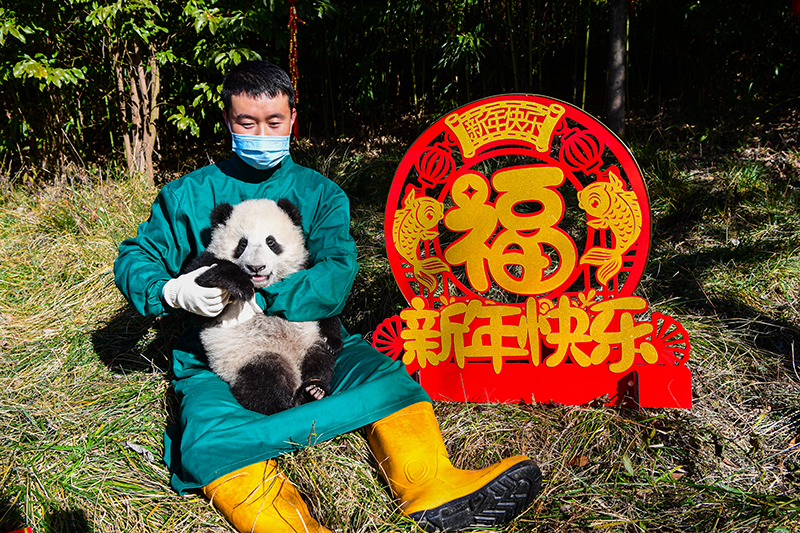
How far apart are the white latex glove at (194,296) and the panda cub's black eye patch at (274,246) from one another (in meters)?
0.21

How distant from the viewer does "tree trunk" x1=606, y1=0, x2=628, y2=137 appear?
3199 mm

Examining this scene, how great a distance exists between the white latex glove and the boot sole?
0.87m

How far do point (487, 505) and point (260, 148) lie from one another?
136cm

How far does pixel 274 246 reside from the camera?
5.81 ft

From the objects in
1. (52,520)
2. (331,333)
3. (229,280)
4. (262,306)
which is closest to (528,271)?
(331,333)

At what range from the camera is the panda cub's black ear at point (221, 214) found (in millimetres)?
1793

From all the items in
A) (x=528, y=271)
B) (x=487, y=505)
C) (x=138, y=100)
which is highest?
(x=138, y=100)

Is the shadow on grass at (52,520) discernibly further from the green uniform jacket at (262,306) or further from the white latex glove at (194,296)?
the white latex glove at (194,296)

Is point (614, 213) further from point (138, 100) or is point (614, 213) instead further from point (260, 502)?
point (138, 100)

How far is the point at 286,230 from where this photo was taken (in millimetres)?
1799

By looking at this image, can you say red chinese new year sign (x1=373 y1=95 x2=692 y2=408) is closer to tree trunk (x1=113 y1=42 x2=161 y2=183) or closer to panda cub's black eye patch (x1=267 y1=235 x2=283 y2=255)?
panda cub's black eye patch (x1=267 y1=235 x2=283 y2=255)

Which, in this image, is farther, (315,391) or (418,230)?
(418,230)

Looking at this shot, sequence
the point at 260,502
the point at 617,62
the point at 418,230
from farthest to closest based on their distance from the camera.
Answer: the point at 617,62, the point at 418,230, the point at 260,502

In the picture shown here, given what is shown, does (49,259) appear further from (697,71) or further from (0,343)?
(697,71)
